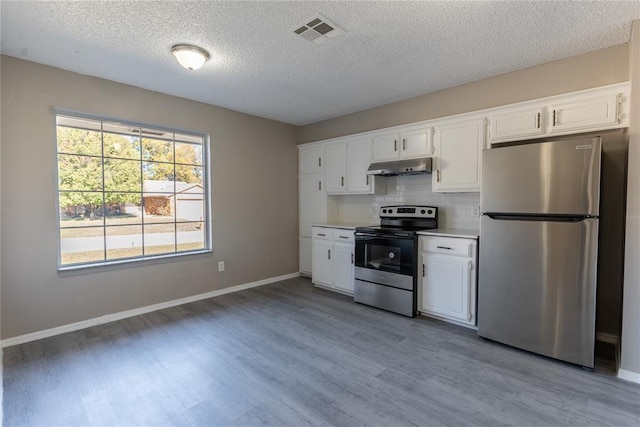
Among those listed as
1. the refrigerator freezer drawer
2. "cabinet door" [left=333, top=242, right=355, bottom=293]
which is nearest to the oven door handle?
"cabinet door" [left=333, top=242, right=355, bottom=293]

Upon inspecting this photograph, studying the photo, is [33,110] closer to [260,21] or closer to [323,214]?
[260,21]

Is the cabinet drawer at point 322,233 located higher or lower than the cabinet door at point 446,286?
higher

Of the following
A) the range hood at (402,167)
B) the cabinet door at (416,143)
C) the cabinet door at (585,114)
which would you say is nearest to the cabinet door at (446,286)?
the range hood at (402,167)

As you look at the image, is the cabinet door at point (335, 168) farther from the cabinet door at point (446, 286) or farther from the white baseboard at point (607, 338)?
the white baseboard at point (607, 338)

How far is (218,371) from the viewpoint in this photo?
88.7 inches

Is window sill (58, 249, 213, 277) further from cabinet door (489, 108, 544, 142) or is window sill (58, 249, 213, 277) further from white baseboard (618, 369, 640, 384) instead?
white baseboard (618, 369, 640, 384)

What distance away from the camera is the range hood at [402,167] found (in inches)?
133

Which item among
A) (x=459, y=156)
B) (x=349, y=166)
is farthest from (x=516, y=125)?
(x=349, y=166)

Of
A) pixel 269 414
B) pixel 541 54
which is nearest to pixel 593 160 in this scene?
pixel 541 54

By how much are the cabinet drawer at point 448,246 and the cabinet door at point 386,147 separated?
1.14m

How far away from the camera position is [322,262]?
432 centimetres

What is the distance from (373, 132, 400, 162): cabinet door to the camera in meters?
3.73

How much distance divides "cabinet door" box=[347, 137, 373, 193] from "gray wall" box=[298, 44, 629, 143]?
0.88 ft

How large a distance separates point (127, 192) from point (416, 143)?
3.28 m
